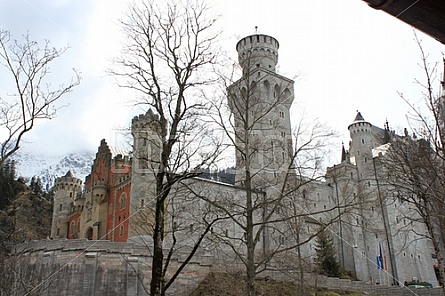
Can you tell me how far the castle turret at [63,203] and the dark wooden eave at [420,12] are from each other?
56454 mm

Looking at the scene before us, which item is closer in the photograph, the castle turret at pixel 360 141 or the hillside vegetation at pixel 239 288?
the hillside vegetation at pixel 239 288

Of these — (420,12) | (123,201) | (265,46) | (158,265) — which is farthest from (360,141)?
(420,12)

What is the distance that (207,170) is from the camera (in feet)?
37.4

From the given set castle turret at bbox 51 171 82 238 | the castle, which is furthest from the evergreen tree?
castle turret at bbox 51 171 82 238

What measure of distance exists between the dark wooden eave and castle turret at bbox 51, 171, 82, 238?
56454 millimetres

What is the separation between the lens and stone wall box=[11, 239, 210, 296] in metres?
26.2

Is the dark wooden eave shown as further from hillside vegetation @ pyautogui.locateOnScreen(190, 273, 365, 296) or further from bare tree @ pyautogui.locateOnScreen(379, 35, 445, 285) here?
hillside vegetation @ pyautogui.locateOnScreen(190, 273, 365, 296)

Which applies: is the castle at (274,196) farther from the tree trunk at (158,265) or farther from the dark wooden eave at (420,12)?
the dark wooden eave at (420,12)

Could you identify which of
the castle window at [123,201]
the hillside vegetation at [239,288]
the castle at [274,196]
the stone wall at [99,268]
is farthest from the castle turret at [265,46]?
the stone wall at [99,268]

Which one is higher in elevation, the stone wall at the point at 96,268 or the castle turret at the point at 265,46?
the castle turret at the point at 265,46

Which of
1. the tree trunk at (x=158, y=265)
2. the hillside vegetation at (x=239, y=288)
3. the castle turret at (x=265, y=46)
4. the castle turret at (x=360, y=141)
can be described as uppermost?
the castle turret at (x=265, y=46)

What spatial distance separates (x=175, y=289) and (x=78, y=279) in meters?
6.07

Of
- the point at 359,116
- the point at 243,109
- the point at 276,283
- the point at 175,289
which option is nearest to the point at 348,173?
the point at 359,116

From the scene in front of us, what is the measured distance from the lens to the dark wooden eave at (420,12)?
193 cm
